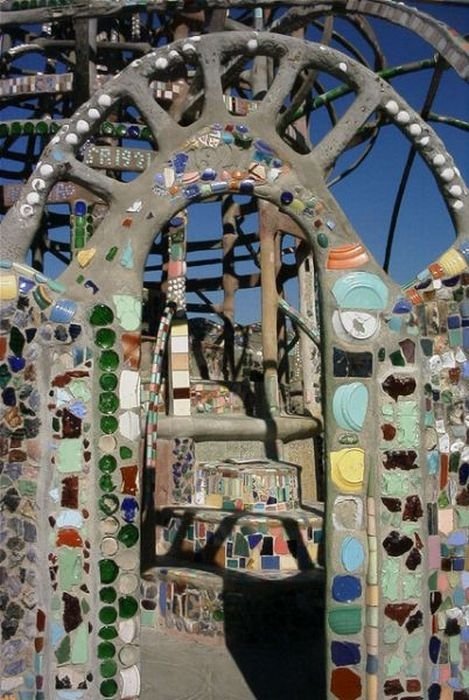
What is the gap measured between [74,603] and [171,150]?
6.76 ft

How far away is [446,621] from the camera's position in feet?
12.8

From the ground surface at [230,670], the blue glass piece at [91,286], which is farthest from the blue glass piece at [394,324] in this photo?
the ground surface at [230,670]

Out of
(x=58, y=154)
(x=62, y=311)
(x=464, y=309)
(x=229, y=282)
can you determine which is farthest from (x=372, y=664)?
(x=229, y=282)

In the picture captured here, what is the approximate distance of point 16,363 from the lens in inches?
143

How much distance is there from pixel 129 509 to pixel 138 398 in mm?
489

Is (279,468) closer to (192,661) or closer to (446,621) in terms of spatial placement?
(192,661)

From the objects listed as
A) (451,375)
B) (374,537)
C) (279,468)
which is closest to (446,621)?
(374,537)

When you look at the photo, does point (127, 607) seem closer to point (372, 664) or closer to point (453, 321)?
point (372, 664)

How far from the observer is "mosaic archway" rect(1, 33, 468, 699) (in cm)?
365

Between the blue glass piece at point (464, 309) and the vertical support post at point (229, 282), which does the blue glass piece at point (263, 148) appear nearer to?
the blue glass piece at point (464, 309)

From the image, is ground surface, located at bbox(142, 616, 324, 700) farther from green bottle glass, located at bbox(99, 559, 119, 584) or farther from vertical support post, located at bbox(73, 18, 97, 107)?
vertical support post, located at bbox(73, 18, 97, 107)

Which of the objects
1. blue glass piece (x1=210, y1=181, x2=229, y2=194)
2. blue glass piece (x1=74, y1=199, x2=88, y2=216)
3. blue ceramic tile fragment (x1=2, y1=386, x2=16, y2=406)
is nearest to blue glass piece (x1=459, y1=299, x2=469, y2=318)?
blue glass piece (x1=210, y1=181, x2=229, y2=194)

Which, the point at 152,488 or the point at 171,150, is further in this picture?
the point at 152,488

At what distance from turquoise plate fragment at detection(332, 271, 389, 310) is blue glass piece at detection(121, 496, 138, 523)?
1.28m
